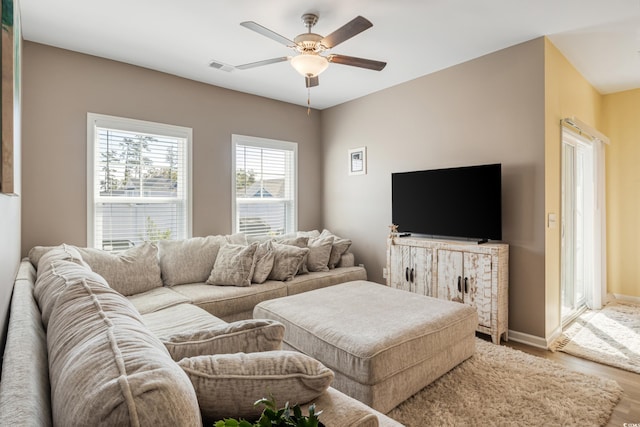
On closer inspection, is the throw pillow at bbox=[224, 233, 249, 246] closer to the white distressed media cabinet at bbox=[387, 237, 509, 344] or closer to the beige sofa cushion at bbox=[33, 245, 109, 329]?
the white distressed media cabinet at bbox=[387, 237, 509, 344]

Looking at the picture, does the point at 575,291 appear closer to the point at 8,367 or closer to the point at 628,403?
the point at 628,403

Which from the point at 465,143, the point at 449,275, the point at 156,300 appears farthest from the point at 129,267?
the point at 465,143

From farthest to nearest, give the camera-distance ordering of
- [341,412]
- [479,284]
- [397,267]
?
[397,267]
[479,284]
[341,412]

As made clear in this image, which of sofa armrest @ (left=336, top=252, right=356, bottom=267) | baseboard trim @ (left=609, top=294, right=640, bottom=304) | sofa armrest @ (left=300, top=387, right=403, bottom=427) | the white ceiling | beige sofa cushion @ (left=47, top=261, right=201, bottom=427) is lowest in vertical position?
baseboard trim @ (left=609, top=294, right=640, bottom=304)

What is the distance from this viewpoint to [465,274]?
3.23 m

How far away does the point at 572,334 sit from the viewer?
3.31 meters

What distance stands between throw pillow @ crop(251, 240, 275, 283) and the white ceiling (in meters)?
1.92

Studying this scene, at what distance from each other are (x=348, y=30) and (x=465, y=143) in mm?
1944

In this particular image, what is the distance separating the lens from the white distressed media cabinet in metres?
3.07

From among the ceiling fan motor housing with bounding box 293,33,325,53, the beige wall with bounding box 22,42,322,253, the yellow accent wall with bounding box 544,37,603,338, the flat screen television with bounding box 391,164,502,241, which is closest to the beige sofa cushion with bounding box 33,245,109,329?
the beige wall with bounding box 22,42,322,253

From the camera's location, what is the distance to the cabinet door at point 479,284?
3.11 meters

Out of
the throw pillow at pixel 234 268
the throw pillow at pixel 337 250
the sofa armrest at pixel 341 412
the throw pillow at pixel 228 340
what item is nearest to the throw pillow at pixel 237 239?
the throw pillow at pixel 234 268

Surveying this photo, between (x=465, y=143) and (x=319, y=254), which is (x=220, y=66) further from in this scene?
(x=465, y=143)

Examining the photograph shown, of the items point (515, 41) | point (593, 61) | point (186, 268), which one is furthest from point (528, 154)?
point (186, 268)
